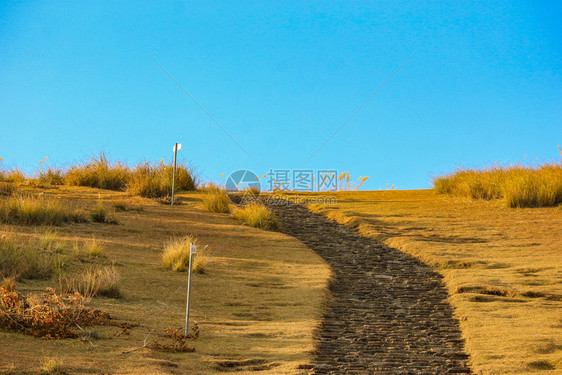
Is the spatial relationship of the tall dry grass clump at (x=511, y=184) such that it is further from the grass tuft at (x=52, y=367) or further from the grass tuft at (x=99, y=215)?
the grass tuft at (x=52, y=367)

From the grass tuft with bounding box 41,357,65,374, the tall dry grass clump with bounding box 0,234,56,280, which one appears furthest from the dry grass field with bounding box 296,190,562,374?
the tall dry grass clump with bounding box 0,234,56,280

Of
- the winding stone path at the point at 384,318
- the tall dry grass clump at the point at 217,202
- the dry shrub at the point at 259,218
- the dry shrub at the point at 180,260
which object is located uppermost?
the tall dry grass clump at the point at 217,202

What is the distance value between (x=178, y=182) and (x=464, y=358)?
1597 cm

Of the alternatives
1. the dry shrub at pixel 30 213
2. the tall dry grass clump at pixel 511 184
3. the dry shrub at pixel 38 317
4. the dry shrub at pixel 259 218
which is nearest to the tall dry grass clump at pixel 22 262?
the dry shrub at pixel 38 317

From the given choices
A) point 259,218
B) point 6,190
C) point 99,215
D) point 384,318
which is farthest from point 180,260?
point 6,190

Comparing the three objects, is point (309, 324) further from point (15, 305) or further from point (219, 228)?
point (219, 228)

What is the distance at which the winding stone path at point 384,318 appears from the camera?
6.28 m

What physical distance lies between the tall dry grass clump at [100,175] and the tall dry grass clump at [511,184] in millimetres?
12306

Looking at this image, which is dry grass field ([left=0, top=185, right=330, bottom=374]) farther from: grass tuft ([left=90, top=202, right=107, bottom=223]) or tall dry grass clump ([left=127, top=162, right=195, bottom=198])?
tall dry grass clump ([left=127, top=162, right=195, bottom=198])

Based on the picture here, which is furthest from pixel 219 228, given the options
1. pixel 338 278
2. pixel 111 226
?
pixel 338 278

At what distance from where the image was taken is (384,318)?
8.06 meters

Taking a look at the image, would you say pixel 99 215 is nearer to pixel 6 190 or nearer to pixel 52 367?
pixel 6 190

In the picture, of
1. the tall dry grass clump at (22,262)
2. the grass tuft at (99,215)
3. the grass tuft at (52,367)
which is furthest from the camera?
the grass tuft at (99,215)

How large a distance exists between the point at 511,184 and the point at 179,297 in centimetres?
1301
